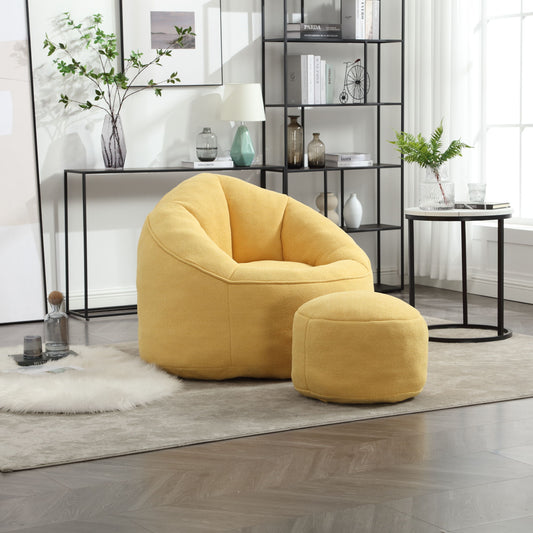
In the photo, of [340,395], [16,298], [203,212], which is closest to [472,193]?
[203,212]

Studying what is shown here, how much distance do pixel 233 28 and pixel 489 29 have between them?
1.70 metres

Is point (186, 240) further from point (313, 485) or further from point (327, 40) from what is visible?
point (327, 40)

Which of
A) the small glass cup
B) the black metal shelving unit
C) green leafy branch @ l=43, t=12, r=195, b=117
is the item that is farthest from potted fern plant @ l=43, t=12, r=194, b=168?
the small glass cup

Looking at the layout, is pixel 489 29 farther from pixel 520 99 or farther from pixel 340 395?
pixel 340 395

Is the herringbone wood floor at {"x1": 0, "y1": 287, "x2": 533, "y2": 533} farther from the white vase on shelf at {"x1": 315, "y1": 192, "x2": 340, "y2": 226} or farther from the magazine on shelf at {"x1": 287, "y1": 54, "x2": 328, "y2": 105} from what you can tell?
Answer: the magazine on shelf at {"x1": 287, "y1": 54, "x2": 328, "y2": 105}

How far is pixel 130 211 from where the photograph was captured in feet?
20.0

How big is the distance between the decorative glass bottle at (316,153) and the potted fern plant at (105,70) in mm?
986

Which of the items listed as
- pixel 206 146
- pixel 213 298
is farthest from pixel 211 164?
pixel 213 298

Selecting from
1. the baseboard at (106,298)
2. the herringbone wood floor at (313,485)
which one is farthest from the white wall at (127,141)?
the herringbone wood floor at (313,485)

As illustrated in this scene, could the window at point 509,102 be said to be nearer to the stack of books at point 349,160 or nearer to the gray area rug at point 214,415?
the stack of books at point 349,160

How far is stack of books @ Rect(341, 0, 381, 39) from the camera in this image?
637cm

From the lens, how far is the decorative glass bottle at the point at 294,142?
20.7ft

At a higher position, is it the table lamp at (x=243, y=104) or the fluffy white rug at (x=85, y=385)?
the table lamp at (x=243, y=104)

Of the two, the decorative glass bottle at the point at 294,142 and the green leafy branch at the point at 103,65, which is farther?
the decorative glass bottle at the point at 294,142
